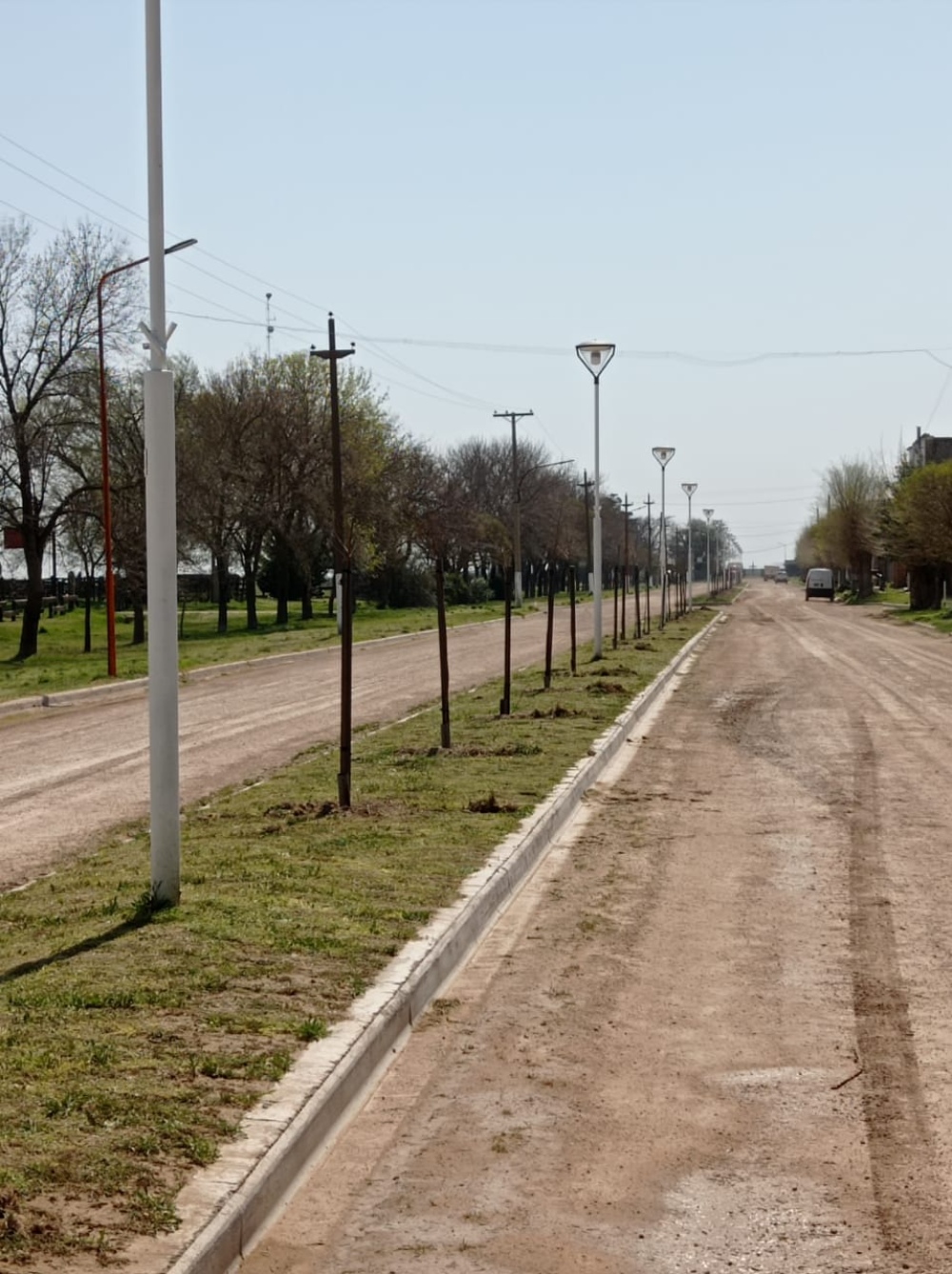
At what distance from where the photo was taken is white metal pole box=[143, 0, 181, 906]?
8.17 metres

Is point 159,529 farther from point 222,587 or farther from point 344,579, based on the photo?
point 222,587

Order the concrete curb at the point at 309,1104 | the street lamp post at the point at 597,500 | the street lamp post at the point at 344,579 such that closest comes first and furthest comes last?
1. the concrete curb at the point at 309,1104
2. the street lamp post at the point at 344,579
3. the street lamp post at the point at 597,500

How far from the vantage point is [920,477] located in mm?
59656

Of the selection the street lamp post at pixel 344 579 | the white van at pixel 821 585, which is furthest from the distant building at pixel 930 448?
the street lamp post at pixel 344 579

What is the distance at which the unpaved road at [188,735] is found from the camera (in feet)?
43.6

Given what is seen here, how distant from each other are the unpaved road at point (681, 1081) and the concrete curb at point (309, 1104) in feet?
0.29

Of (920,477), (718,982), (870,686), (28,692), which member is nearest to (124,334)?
(28,692)

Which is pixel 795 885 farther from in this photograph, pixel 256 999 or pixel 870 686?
pixel 870 686

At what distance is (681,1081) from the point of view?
6062 mm

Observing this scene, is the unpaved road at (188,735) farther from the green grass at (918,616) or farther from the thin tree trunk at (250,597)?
the thin tree trunk at (250,597)

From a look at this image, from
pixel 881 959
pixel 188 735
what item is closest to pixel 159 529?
pixel 881 959

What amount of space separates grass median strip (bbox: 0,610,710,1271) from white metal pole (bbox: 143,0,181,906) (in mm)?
464

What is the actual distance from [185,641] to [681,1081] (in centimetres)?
4726

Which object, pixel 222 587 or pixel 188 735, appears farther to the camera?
pixel 222 587
